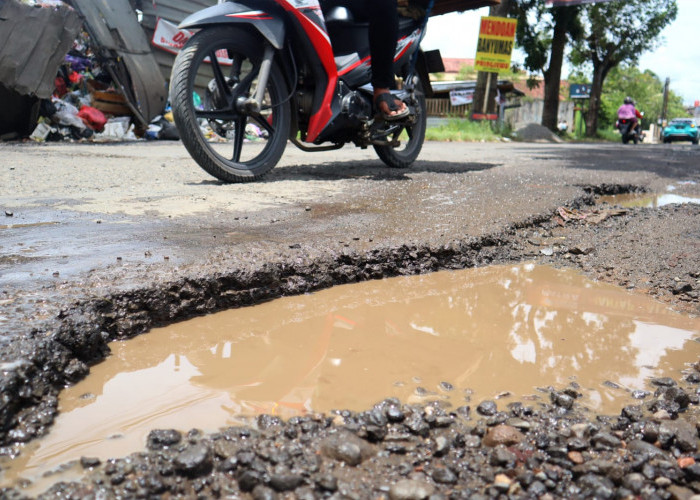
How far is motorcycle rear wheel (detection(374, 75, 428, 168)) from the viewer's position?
4898mm

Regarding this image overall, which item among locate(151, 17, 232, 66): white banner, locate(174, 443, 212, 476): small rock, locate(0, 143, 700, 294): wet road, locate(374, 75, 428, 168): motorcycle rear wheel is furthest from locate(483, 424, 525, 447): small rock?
locate(151, 17, 232, 66): white banner

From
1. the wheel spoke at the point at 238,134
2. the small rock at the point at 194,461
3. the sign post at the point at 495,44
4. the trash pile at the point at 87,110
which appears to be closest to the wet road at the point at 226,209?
the wheel spoke at the point at 238,134

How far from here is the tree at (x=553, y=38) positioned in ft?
68.4

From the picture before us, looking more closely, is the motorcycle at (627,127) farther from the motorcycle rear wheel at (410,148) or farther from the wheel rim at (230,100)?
the wheel rim at (230,100)

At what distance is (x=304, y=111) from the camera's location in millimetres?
4160

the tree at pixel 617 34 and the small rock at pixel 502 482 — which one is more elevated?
the tree at pixel 617 34

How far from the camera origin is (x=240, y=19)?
3.56 metres

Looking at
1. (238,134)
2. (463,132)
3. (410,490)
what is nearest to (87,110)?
(238,134)

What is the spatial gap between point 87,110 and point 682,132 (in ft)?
98.8

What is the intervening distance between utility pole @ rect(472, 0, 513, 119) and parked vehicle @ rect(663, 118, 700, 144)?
18829 mm

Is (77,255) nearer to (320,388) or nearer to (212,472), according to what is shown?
(320,388)

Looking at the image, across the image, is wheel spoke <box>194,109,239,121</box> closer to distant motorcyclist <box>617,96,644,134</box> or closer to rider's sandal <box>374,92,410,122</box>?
rider's sandal <box>374,92,410,122</box>

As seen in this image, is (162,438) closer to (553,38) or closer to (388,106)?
(388,106)

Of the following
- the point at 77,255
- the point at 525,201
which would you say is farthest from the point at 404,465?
the point at 525,201
